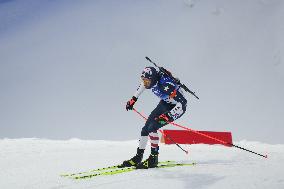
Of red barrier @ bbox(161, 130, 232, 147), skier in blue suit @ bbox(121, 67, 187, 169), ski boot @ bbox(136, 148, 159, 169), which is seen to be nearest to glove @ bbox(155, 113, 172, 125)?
skier in blue suit @ bbox(121, 67, 187, 169)

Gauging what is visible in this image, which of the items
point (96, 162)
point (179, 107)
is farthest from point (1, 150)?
point (179, 107)

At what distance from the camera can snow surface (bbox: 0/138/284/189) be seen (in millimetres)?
6418

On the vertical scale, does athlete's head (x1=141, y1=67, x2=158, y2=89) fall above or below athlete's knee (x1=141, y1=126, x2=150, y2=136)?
above

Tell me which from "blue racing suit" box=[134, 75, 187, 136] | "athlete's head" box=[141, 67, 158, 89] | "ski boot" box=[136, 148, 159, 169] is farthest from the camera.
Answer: "blue racing suit" box=[134, 75, 187, 136]

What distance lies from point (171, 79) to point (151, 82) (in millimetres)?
460

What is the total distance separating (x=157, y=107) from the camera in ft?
27.6

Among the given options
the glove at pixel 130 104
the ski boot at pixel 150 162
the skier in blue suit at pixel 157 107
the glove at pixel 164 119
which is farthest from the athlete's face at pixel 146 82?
the ski boot at pixel 150 162

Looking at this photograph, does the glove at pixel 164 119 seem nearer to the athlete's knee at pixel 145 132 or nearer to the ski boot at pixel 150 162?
the athlete's knee at pixel 145 132

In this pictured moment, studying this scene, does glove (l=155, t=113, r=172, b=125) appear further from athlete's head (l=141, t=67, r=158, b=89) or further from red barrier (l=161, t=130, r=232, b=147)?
red barrier (l=161, t=130, r=232, b=147)

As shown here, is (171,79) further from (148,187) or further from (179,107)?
(148,187)

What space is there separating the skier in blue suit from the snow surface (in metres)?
0.58

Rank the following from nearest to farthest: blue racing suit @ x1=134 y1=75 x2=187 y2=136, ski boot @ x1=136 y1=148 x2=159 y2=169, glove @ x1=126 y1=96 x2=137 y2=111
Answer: ski boot @ x1=136 y1=148 x2=159 y2=169 < blue racing suit @ x1=134 y1=75 x2=187 y2=136 < glove @ x1=126 y1=96 x2=137 y2=111

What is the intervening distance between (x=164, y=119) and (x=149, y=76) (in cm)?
96

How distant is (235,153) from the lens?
35.1 feet
